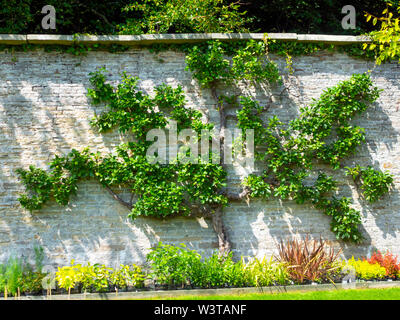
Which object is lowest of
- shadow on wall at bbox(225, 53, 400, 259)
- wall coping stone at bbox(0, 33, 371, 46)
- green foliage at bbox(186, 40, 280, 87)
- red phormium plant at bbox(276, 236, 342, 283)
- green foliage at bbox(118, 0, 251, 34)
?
red phormium plant at bbox(276, 236, 342, 283)

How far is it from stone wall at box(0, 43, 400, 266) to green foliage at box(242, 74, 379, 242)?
213 millimetres

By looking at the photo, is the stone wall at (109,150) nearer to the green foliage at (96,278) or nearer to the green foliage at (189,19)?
the green foliage at (96,278)

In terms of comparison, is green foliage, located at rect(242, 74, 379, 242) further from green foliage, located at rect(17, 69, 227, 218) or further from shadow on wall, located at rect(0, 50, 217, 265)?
shadow on wall, located at rect(0, 50, 217, 265)

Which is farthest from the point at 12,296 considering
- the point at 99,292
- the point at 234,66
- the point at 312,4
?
the point at 312,4

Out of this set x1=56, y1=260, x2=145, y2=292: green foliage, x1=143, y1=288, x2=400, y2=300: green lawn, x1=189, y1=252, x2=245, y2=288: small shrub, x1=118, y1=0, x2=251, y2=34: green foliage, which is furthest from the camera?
x1=118, y1=0, x2=251, y2=34: green foliage

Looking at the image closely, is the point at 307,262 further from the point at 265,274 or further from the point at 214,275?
the point at 214,275

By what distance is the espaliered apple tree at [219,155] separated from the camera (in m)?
6.53

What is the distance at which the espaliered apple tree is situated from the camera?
6.53m

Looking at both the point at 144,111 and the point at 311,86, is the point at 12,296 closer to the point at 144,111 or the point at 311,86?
the point at 144,111

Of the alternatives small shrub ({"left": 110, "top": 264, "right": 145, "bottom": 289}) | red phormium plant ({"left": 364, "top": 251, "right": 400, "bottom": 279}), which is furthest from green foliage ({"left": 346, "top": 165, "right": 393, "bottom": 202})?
small shrub ({"left": 110, "top": 264, "right": 145, "bottom": 289})

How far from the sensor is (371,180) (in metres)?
6.86

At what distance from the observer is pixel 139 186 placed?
6.55 meters

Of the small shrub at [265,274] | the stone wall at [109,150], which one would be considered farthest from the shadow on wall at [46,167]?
the small shrub at [265,274]

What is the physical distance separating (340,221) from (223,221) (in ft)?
6.25
